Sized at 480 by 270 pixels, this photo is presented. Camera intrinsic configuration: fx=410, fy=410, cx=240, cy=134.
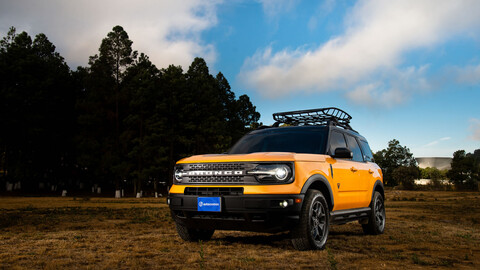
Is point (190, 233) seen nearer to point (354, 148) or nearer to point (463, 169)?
point (354, 148)

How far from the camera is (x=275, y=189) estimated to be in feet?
18.6

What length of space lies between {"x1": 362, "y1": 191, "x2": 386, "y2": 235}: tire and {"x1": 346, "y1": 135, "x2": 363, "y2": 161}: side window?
96 centimetres

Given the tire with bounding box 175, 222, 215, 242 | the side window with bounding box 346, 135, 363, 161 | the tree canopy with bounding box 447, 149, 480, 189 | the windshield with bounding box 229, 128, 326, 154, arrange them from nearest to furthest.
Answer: the tire with bounding box 175, 222, 215, 242 → the windshield with bounding box 229, 128, 326, 154 → the side window with bounding box 346, 135, 363, 161 → the tree canopy with bounding box 447, 149, 480, 189

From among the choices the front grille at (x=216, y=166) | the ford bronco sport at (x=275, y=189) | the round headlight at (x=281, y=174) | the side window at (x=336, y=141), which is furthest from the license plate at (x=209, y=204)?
the side window at (x=336, y=141)

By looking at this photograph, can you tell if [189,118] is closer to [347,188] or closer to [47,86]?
[47,86]

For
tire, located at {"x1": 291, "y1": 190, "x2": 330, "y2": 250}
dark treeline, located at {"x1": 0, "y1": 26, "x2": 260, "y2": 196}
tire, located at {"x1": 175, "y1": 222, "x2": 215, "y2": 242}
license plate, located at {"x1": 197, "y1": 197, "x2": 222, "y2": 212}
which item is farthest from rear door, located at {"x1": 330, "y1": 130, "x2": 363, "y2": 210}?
dark treeline, located at {"x1": 0, "y1": 26, "x2": 260, "y2": 196}

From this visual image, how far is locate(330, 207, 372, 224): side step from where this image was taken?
676cm

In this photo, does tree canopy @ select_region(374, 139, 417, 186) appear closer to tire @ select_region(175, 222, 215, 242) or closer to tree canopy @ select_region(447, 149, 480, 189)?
tree canopy @ select_region(447, 149, 480, 189)

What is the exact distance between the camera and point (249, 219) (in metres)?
5.72

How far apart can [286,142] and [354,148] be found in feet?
6.22

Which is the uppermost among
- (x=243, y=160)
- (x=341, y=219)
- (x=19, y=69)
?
(x=19, y=69)

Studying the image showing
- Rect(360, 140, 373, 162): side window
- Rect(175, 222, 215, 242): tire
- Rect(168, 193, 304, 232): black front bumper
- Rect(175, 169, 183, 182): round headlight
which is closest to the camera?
Rect(168, 193, 304, 232): black front bumper

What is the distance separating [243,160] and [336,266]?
1906 millimetres

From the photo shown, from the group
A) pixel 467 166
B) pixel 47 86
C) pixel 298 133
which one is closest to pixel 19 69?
pixel 47 86
